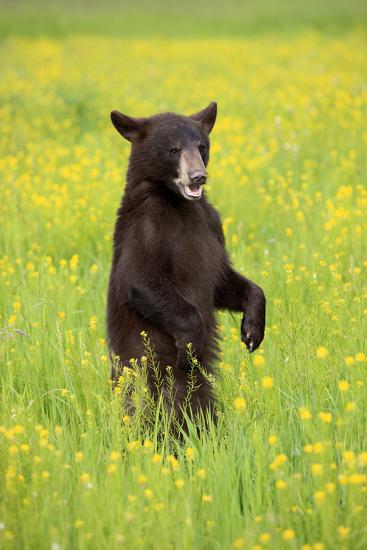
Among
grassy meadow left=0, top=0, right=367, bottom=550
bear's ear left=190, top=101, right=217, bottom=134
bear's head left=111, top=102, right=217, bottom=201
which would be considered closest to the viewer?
grassy meadow left=0, top=0, right=367, bottom=550

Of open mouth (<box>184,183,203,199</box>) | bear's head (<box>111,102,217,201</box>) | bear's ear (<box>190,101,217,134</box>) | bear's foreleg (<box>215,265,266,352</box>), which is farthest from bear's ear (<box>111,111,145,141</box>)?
bear's foreleg (<box>215,265,266,352</box>)

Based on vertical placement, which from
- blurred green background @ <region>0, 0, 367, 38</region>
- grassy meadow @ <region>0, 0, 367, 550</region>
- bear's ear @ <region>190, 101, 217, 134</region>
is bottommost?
grassy meadow @ <region>0, 0, 367, 550</region>

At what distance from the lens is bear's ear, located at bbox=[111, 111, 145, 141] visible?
438 cm

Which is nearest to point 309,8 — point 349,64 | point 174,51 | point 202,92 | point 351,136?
point 174,51

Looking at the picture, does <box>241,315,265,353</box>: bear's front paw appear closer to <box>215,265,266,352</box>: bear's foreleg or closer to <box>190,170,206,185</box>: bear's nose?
<box>215,265,266,352</box>: bear's foreleg

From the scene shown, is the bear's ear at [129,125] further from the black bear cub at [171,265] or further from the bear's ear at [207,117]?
the bear's ear at [207,117]

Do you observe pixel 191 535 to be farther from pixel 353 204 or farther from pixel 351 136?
pixel 351 136

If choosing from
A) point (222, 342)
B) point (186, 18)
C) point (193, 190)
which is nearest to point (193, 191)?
point (193, 190)

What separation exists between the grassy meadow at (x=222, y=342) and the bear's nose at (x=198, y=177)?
2.68 feet

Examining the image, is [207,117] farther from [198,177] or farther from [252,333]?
[252,333]

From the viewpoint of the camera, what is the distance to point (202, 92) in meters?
14.6

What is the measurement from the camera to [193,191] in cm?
416

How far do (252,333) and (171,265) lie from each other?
0.56 meters

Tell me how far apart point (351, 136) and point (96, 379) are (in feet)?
→ 20.3
